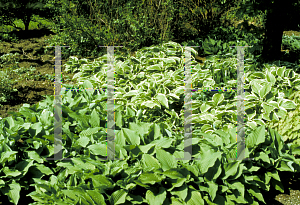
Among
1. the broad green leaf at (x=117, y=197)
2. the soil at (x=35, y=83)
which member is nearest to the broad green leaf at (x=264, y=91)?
the soil at (x=35, y=83)

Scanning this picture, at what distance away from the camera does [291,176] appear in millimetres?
2502

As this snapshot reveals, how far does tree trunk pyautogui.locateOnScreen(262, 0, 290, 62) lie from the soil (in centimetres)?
123

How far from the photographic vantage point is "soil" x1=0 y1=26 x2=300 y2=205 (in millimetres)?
2361

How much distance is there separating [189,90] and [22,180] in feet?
6.73

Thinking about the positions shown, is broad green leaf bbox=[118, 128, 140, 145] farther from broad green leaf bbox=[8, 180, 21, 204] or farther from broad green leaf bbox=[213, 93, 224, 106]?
broad green leaf bbox=[213, 93, 224, 106]

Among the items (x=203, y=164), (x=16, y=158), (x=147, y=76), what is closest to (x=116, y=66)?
(x=147, y=76)

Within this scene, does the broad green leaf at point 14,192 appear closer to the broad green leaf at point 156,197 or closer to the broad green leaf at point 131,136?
the broad green leaf at point 131,136

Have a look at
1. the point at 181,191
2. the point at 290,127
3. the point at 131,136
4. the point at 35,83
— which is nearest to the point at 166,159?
the point at 181,191

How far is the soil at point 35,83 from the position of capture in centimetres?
236

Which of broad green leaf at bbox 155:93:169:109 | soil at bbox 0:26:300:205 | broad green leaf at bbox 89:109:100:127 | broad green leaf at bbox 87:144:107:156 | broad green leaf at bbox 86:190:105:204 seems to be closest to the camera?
broad green leaf at bbox 86:190:105:204

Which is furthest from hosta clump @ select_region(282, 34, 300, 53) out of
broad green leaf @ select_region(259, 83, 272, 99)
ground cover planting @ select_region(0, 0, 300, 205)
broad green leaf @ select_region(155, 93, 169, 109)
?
broad green leaf @ select_region(155, 93, 169, 109)

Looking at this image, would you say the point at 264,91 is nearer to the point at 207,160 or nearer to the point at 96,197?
the point at 207,160

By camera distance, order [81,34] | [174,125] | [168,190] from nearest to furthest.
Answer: [168,190], [174,125], [81,34]

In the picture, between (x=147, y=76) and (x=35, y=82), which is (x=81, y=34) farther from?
(x=147, y=76)
